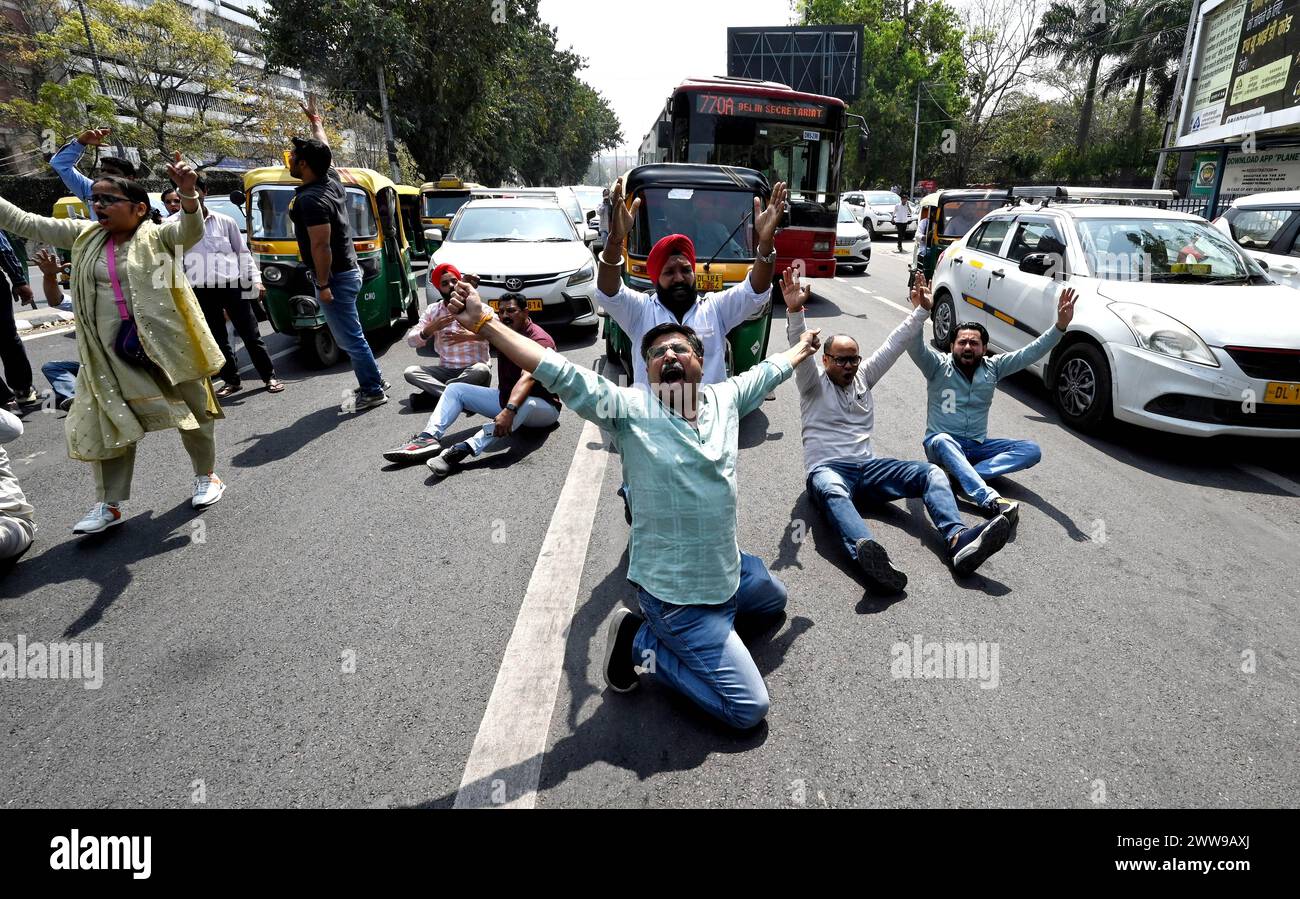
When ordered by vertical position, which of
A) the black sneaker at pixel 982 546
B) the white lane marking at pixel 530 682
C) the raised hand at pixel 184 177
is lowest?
the white lane marking at pixel 530 682

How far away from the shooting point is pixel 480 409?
5.65 m

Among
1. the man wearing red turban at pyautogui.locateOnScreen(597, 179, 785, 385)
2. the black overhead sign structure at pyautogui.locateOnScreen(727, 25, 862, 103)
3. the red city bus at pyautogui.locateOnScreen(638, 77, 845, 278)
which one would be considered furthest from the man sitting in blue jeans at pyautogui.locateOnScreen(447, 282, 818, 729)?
the black overhead sign structure at pyautogui.locateOnScreen(727, 25, 862, 103)

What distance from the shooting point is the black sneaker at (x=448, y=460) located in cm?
488

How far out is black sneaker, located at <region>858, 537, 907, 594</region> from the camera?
11.0 feet

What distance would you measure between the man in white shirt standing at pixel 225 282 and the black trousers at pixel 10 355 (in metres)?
1.47

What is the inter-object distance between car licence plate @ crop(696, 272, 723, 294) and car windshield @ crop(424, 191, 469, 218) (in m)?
12.7

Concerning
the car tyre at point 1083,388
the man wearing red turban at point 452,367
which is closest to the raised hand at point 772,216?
the man wearing red turban at point 452,367

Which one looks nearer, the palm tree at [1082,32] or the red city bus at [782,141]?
the red city bus at [782,141]

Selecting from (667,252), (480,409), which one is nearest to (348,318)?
(480,409)

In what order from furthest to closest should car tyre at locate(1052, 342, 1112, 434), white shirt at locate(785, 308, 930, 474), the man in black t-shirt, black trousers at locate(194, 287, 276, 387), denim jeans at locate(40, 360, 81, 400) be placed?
black trousers at locate(194, 287, 276, 387) < denim jeans at locate(40, 360, 81, 400) < the man in black t-shirt < car tyre at locate(1052, 342, 1112, 434) < white shirt at locate(785, 308, 930, 474)

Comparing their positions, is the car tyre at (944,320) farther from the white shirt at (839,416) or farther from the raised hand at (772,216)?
the raised hand at (772,216)

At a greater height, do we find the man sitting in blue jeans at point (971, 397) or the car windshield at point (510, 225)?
the car windshield at point (510, 225)

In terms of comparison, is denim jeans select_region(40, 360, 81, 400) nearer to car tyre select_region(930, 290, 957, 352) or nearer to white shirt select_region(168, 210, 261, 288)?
white shirt select_region(168, 210, 261, 288)

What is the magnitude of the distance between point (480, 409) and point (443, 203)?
14162 mm
